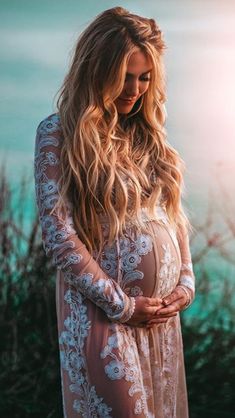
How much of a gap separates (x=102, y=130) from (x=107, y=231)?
0.95 feet

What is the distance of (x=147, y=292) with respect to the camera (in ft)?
9.18

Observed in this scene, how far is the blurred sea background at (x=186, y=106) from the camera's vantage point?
4.28 m

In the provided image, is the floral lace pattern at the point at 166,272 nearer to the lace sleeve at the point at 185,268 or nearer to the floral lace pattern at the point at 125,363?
the lace sleeve at the point at 185,268

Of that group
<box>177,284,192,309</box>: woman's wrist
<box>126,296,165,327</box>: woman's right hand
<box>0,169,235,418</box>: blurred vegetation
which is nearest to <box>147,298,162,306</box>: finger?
<box>126,296,165,327</box>: woman's right hand

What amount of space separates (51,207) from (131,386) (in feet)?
1.75

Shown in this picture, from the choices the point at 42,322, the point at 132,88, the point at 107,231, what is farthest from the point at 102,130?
the point at 42,322

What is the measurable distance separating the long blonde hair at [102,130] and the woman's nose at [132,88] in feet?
0.13

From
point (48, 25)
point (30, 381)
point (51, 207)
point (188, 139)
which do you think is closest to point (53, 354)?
point (30, 381)

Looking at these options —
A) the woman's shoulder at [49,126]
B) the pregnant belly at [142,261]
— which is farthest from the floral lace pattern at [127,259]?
the woman's shoulder at [49,126]

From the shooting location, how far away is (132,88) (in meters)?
2.76

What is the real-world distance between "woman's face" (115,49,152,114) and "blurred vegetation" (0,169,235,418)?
1450mm

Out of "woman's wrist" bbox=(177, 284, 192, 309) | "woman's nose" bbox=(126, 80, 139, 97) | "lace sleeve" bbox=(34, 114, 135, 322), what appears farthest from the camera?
"woman's wrist" bbox=(177, 284, 192, 309)

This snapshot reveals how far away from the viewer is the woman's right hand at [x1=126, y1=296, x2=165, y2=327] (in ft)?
8.88

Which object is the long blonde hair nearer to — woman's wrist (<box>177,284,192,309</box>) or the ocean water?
woman's wrist (<box>177,284,192,309</box>)
